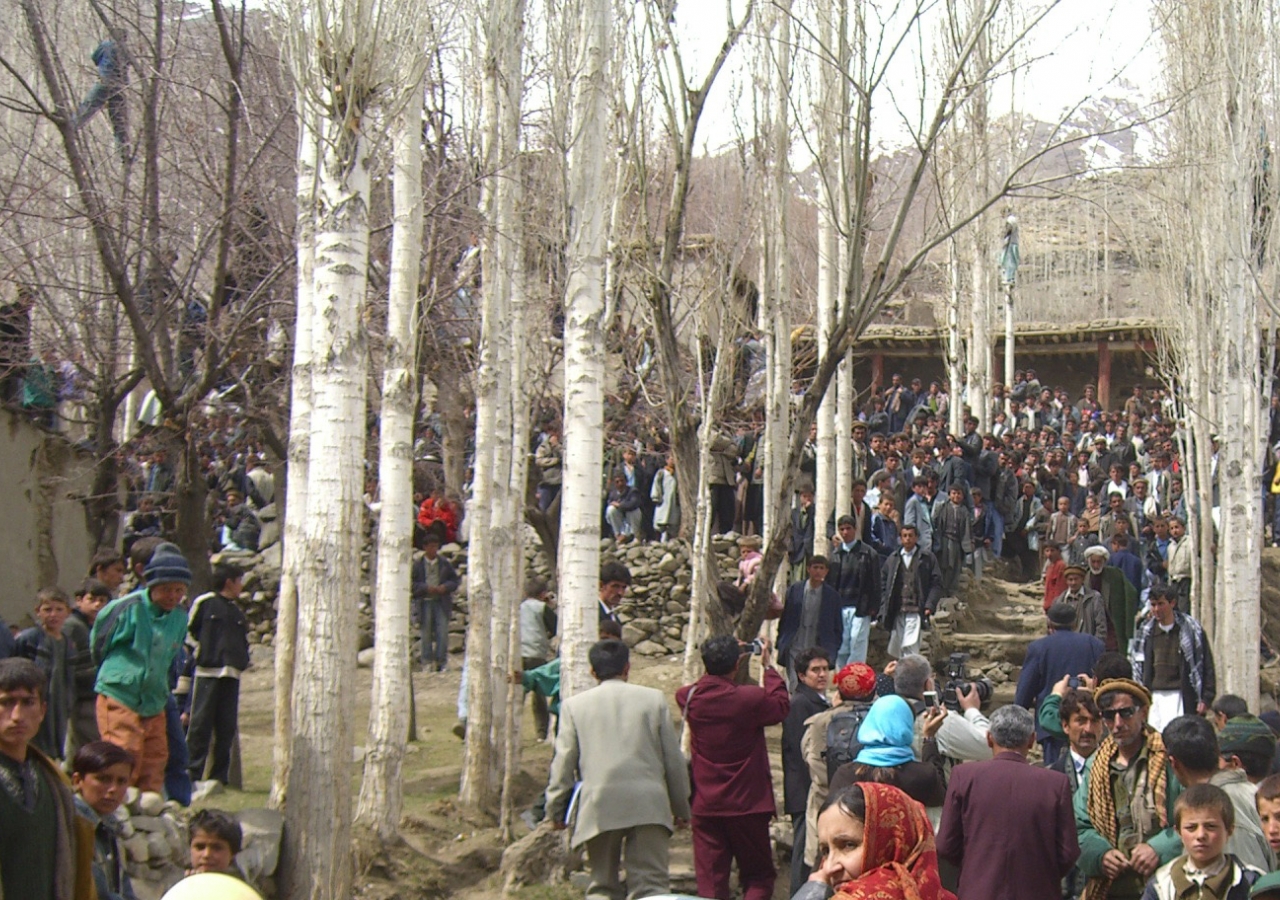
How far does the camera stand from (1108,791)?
20.5ft

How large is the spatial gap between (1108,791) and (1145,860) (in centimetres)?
52

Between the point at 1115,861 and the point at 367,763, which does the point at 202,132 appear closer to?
the point at 367,763

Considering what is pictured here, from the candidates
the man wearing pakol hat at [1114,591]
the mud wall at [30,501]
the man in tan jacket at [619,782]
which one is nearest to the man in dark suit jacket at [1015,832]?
the man in tan jacket at [619,782]

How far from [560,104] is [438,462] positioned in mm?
11827

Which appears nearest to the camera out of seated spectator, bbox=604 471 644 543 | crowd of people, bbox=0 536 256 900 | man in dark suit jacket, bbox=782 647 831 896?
crowd of people, bbox=0 536 256 900

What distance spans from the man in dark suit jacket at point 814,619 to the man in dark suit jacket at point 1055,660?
261 cm

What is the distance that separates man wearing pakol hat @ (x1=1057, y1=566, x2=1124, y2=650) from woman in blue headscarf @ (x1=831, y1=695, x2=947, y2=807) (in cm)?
570

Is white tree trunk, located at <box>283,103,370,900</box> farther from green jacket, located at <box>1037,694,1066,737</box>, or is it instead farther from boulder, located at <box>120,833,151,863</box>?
green jacket, located at <box>1037,694,1066,737</box>

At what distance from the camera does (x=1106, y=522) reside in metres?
16.9

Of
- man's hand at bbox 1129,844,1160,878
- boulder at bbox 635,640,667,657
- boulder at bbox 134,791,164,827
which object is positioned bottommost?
boulder at bbox 635,640,667,657

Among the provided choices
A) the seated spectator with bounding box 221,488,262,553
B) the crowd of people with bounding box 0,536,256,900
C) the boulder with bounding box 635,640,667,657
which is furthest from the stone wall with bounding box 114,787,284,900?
the seated spectator with bounding box 221,488,262,553

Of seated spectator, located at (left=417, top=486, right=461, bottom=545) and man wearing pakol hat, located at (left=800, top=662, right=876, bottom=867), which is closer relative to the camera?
man wearing pakol hat, located at (left=800, top=662, right=876, bottom=867)

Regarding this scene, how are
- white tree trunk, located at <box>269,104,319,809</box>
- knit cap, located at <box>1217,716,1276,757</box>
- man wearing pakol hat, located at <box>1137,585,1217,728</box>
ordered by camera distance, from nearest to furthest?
knit cap, located at <box>1217,716,1276,757</box> < white tree trunk, located at <box>269,104,319,809</box> < man wearing pakol hat, located at <box>1137,585,1217,728</box>

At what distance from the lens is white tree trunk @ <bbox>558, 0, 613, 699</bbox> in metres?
8.85
